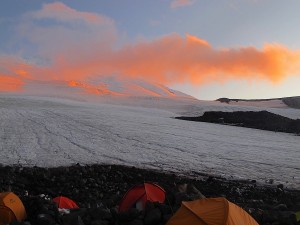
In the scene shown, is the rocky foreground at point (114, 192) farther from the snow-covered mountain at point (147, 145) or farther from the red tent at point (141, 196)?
the snow-covered mountain at point (147, 145)

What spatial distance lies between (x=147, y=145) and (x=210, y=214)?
586 inches

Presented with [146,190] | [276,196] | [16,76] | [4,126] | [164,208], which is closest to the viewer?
[164,208]

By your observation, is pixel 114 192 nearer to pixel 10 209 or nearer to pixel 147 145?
pixel 10 209

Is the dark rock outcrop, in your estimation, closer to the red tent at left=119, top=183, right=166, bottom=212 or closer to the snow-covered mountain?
the snow-covered mountain

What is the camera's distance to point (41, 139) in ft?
69.1

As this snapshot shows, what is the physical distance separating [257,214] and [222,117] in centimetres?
3003

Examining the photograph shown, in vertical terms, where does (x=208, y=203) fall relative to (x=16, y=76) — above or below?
below

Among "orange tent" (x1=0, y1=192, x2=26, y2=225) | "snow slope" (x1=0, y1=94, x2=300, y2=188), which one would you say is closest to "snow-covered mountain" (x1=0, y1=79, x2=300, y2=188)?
"snow slope" (x1=0, y1=94, x2=300, y2=188)

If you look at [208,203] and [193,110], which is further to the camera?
[193,110]

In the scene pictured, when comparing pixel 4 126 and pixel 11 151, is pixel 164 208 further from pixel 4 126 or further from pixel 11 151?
pixel 4 126

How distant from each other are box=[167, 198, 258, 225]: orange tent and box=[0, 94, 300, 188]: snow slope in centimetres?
840

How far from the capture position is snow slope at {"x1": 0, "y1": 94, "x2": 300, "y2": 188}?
16.7 metres

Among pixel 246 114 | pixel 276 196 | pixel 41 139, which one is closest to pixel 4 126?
pixel 41 139

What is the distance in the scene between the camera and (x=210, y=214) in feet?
21.5
